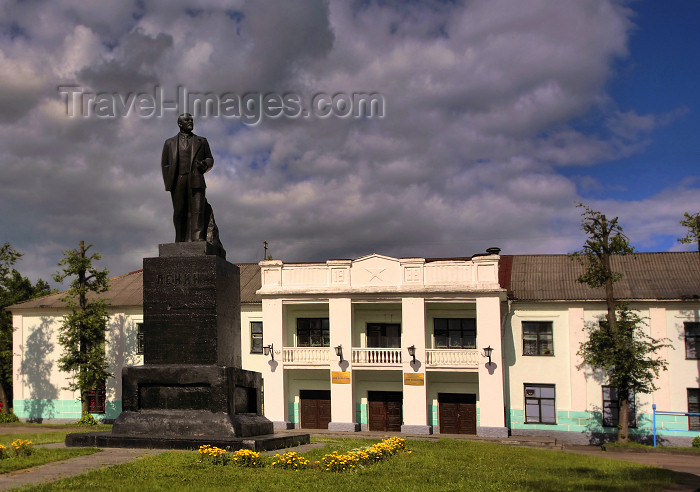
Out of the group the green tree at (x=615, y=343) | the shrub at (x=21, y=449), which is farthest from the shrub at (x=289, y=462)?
the green tree at (x=615, y=343)

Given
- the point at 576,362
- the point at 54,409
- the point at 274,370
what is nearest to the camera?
the point at 576,362

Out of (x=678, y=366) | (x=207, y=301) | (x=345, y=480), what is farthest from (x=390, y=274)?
(x=345, y=480)

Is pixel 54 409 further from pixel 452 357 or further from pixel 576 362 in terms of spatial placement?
pixel 576 362

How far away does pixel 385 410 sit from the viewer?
3189 centimetres

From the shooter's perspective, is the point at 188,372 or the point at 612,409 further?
the point at 612,409

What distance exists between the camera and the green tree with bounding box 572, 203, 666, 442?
2706 cm

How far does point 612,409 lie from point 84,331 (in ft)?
76.8

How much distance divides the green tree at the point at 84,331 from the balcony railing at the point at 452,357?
14603 mm

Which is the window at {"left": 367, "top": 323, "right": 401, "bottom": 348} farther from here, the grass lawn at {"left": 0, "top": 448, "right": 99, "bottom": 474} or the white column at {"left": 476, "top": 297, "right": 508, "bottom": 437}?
the grass lawn at {"left": 0, "top": 448, "right": 99, "bottom": 474}

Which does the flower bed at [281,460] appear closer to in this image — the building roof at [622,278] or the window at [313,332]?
the building roof at [622,278]

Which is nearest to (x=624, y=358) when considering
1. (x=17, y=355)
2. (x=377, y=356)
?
(x=377, y=356)

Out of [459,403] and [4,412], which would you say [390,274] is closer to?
[459,403]

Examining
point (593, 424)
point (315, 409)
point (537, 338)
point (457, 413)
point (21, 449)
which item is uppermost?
point (537, 338)

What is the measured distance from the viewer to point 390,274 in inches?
1224
